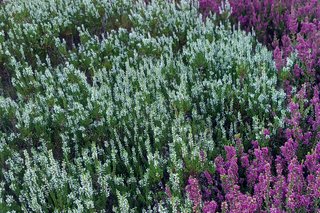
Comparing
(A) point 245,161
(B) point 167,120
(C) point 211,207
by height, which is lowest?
(C) point 211,207

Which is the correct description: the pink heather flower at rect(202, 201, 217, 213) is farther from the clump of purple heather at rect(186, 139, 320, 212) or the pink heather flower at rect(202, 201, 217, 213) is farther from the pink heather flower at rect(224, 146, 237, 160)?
the pink heather flower at rect(224, 146, 237, 160)

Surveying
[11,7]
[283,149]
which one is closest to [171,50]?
[283,149]

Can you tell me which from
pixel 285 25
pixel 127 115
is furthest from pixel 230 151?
pixel 285 25

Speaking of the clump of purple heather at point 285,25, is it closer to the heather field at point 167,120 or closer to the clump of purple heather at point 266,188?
the heather field at point 167,120

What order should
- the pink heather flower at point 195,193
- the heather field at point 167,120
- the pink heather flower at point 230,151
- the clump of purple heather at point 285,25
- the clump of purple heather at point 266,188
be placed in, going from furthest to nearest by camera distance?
the clump of purple heather at point 285,25
the pink heather flower at point 230,151
the heather field at point 167,120
the pink heather flower at point 195,193
the clump of purple heather at point 266,188

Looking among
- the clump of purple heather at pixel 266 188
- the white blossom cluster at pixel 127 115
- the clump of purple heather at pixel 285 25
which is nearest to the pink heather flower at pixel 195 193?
the clump of purple heather at pixel 266 188

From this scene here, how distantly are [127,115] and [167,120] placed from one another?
1.04 ft

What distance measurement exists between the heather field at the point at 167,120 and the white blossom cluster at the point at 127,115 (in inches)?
0.4

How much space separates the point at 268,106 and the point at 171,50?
1345 millimetres

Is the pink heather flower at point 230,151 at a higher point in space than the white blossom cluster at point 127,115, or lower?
lower

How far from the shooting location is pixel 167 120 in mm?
3322

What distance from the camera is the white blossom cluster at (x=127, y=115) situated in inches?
108

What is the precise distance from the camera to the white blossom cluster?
9.04 ft

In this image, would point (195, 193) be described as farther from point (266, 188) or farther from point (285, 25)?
point (285, 25)
